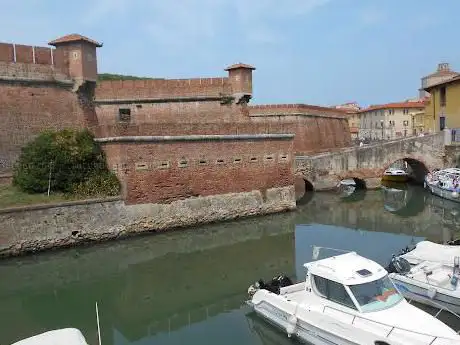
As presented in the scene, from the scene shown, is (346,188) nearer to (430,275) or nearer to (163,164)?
(163,164)

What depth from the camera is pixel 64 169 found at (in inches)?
549

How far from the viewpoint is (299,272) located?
1080 cm

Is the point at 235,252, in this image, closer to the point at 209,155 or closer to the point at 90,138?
the point at 209,155

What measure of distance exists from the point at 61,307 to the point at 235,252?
5184 mm

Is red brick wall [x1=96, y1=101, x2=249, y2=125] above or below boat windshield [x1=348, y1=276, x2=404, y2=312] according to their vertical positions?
above

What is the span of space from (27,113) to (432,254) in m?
14.0

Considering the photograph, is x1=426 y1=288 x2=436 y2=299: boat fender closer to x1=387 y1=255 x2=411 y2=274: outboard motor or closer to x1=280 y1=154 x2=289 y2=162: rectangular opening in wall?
x1=387 y1=255 x2=411 y2=274: outboard motor

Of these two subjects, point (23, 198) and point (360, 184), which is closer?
point (23, 198)

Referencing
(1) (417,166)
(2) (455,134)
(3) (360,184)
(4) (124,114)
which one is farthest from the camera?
(1) (417,166)

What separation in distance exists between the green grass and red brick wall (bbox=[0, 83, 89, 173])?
251 cm

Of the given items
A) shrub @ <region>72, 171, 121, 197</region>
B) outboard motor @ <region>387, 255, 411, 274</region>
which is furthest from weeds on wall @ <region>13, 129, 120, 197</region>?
outboard motor @ <region>387, 255, 411, 274</region>

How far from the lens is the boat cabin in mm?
6727

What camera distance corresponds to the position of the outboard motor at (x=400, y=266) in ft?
29.0

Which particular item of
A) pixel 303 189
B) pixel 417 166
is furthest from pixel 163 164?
pixel 417 166
